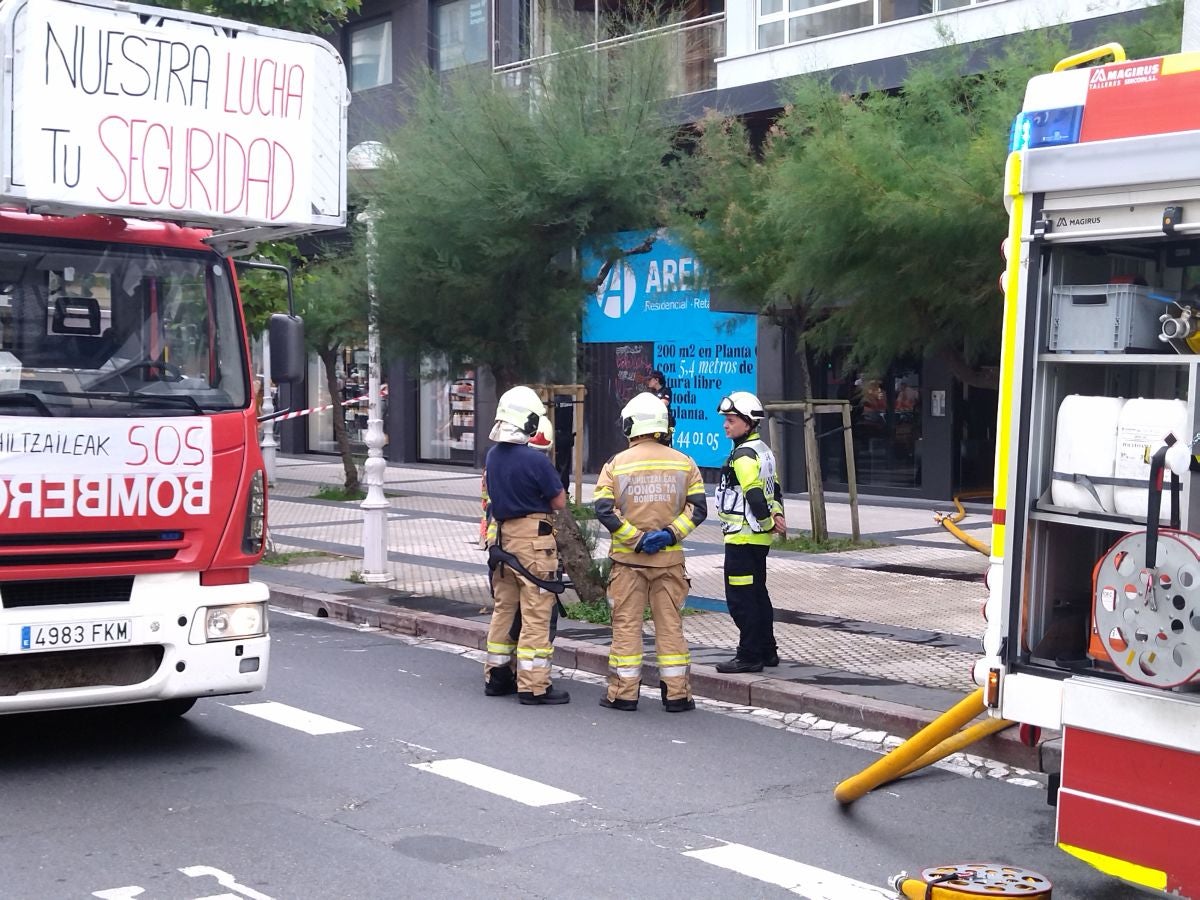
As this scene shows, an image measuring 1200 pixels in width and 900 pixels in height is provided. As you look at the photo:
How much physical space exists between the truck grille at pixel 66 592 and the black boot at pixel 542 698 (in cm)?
266

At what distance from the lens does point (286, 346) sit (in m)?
7.62

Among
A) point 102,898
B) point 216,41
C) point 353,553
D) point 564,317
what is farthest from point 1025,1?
point 102,898

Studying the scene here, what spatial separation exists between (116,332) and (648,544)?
3.17 m

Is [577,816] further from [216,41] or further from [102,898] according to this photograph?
[216,41]

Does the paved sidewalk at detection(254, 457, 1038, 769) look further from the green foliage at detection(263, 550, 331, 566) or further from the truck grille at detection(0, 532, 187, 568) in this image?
the truck grille at detection(0, 532, 187, 568)

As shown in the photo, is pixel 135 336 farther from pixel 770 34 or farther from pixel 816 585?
pixel 770 34

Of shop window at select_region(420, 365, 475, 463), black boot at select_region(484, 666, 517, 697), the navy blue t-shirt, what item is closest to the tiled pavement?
black boot at select_region(484, 666, 517, 697)

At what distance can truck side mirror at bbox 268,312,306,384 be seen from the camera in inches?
298

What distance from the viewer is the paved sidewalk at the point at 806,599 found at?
8.69 meters

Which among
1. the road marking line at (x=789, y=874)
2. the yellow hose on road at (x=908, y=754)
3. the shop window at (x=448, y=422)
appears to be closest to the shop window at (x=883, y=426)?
the shop window at (x=448, y=422)

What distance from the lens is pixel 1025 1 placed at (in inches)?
653

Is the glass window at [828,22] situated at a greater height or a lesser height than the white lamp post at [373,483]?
greater

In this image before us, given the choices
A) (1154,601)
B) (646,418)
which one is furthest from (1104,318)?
(646,418)

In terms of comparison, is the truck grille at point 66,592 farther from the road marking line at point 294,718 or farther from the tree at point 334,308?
the tree at point 334,308
